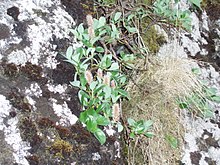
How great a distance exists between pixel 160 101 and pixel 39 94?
60 centimetres

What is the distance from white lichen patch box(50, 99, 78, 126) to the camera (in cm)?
176

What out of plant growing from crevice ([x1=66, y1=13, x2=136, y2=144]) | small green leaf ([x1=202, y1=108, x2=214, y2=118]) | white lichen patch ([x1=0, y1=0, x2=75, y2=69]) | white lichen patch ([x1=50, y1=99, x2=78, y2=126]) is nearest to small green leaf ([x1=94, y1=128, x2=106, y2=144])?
plant growing from crevice ([x1=66, y1=13, x2=136, y2=144])

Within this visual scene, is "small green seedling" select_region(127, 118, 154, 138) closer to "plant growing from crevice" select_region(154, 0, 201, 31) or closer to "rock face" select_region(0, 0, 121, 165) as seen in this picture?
"rock face" select_region(0, 0, 121, 165)

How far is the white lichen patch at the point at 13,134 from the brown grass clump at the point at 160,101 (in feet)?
1.87

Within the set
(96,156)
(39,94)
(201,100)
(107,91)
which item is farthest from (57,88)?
(201,100)

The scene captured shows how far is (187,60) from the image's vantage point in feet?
7.30

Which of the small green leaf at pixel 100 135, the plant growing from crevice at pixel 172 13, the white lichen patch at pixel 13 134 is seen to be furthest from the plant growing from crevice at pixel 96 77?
the plant growing from crevice at pixel 172 13

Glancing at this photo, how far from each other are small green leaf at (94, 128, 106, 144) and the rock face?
0.07 m

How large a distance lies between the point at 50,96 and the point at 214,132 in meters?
0.91

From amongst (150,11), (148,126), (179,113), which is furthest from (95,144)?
(150,11)

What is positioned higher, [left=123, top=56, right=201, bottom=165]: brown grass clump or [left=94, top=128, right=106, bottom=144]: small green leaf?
[left=123, top=56, right=201, bottom=165]: brown grass clump

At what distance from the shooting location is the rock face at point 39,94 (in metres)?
1.62

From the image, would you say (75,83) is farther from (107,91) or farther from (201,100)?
(201,100)

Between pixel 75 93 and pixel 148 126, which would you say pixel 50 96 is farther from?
pixel 148 126
